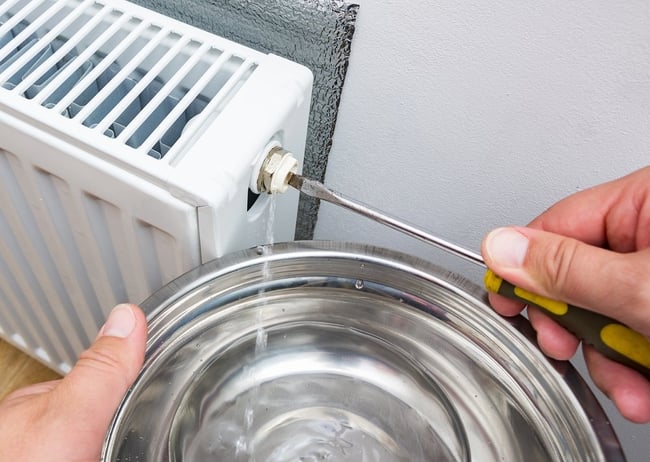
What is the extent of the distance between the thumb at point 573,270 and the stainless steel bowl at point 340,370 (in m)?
0.05

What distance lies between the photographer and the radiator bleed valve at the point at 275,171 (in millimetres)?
383

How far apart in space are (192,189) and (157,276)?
12 cm

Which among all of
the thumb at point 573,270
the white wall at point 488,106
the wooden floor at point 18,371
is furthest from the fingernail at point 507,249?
the wooden floor at point 18,371

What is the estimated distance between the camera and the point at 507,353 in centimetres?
38

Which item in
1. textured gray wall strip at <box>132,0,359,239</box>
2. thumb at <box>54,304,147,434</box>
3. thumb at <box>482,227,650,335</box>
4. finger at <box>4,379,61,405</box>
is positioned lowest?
finger at <box>4,379,61,405</box>

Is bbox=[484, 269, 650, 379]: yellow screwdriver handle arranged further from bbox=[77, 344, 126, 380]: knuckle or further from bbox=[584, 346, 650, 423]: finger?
bbox=[77, 344, 126, 380]: knuckle

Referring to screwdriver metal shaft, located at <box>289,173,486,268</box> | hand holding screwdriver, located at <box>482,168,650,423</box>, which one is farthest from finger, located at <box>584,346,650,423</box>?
screwdriver metal shaft, located at <box>289,173,486,268</box>

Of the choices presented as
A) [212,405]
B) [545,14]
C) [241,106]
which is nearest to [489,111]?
[545,14]

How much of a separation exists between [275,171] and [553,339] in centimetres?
20

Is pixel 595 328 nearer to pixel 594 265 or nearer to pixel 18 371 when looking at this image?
pixel 594 265

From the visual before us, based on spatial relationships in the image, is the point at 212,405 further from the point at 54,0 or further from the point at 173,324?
the point at 54,0

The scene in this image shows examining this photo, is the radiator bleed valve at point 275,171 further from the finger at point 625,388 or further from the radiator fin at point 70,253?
the finger at point 625,388

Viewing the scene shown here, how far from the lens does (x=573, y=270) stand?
31 centimetres

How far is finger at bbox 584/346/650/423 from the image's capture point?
37 centimetres
